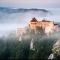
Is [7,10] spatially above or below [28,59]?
above

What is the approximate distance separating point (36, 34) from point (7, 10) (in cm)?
39

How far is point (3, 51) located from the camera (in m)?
1.52

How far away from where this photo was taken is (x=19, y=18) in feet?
5.11

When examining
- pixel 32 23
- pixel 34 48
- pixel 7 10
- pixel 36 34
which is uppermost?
pixel 7 10

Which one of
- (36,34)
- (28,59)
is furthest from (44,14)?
(28,59)

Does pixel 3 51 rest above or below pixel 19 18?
below

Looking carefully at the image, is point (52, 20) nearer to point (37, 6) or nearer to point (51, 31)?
point (51, 31)

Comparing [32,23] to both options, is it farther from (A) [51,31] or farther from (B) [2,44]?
(B) [2,44]

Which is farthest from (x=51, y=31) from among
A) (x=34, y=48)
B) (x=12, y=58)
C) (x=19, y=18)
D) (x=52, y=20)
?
(x=12, y=58)

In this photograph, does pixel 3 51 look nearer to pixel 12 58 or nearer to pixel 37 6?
pixel 12 58

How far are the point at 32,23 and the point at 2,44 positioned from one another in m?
0.37

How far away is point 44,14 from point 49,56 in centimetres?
43

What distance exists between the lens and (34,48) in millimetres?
1517

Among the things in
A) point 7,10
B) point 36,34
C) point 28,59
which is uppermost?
point 7,10
